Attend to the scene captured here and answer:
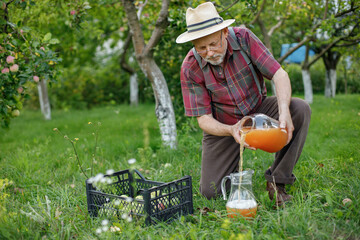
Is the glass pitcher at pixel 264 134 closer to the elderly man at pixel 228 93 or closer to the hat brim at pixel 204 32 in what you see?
the elderly man at pixel 228 93

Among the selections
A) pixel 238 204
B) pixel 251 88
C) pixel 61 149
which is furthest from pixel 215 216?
pixel 61 149

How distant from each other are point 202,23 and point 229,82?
54 cm

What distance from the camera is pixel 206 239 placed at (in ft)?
7.48

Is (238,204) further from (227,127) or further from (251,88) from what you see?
(251,88)

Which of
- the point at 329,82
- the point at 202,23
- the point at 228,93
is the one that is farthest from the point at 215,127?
the point at 329,82

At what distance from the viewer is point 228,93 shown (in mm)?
3059

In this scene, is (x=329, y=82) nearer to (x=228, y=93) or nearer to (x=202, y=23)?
(x=228, y=93)

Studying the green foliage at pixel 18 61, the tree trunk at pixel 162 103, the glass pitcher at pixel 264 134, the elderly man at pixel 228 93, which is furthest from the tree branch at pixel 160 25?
the glass pitcher at pixel 264 134

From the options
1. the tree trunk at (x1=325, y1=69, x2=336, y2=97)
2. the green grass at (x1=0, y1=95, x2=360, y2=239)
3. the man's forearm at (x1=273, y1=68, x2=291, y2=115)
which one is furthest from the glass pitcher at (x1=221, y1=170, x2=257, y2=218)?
the tree trunk at (x1=325, y1=69, x2=336, y2=97)

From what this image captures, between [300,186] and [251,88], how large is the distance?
0.86m

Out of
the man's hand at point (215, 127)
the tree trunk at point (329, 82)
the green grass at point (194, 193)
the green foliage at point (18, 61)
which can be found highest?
the green foliage at point (18, 61)

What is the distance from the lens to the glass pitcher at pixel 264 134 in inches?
95.5

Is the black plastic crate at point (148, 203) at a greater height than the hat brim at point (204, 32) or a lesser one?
lesser

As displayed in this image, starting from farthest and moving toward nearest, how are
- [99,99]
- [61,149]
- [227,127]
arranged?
[99,99] → [61,149] → [227,127]
